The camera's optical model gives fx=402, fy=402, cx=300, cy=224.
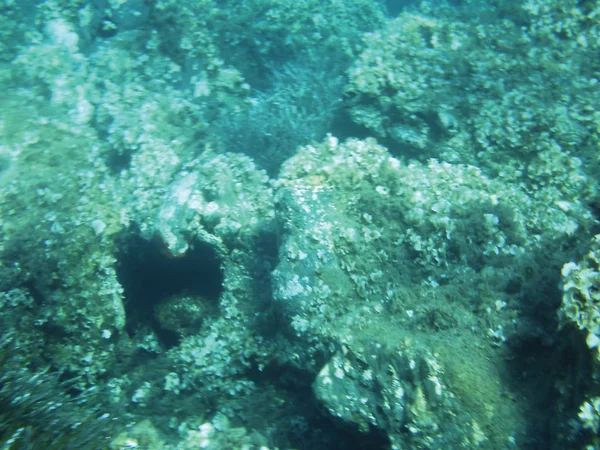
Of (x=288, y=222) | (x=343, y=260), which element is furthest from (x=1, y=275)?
(x=343, y=260)

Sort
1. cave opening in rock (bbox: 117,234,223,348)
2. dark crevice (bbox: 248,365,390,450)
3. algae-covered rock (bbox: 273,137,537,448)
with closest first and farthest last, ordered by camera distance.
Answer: algae-covered rock (bbox: 273,137,537,448) < dark crevice (bbox: 248,365,390,450) < cave opening in rock (bbox: 117,234,223,348)

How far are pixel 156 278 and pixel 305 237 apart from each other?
2078 mm

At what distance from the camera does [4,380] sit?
267 centimetres

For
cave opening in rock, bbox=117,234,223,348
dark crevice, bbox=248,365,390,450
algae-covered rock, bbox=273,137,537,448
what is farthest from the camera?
cave opening in rock, bbox=117,234,223,348

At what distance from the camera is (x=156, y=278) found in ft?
15.3

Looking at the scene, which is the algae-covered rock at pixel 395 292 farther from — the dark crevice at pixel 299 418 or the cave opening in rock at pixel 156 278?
the cave opening in rock at pixel 156 278

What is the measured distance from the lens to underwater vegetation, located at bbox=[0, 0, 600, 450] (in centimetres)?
277

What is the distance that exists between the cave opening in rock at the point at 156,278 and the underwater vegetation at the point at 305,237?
1.2 inches

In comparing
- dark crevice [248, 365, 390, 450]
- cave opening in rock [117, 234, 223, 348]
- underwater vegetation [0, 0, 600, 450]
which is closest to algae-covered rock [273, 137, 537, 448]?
underwater vegetation [0, 0, 600, 450]

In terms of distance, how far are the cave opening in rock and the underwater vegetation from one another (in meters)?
0.03

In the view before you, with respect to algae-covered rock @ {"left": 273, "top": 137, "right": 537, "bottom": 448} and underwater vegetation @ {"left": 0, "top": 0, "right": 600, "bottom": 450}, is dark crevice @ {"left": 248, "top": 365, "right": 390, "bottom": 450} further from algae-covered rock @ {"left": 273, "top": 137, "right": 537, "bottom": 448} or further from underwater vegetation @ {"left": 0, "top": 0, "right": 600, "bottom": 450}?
algae-covered rock @ {"left": 273, "top": 137, "right": 537, "bottom": 448}

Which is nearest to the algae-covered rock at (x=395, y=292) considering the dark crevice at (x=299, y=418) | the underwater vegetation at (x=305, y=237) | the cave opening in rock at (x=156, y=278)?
the underwater vegetation at (x=305, y=237)

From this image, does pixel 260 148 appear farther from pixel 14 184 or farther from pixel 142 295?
pixel 14 184

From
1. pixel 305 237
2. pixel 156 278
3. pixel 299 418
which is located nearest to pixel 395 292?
pixel 305 237
